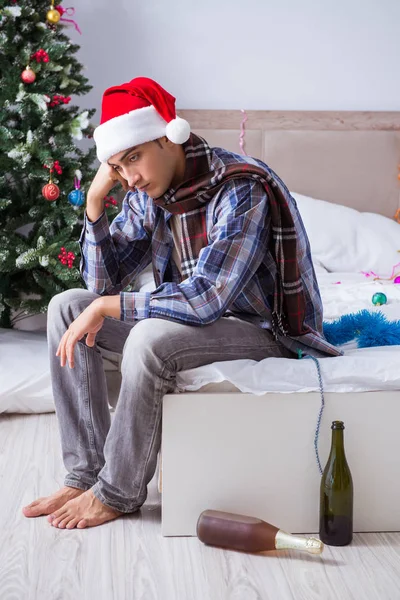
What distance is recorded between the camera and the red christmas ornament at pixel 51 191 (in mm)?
3033

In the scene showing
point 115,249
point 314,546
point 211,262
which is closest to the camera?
point 314,546

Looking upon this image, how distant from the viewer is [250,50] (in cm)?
390

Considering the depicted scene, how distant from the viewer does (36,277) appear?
3125 millimetres

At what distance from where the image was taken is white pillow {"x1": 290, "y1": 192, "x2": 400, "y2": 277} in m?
3.54

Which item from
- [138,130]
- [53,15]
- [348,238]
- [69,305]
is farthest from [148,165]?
[348,238]

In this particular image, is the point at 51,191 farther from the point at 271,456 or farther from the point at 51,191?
the point at 271,456

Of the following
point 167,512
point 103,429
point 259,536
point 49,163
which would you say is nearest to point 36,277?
point 49,163

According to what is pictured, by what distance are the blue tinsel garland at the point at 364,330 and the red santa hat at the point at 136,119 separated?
2.39ft

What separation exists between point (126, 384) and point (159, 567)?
1.36 feet

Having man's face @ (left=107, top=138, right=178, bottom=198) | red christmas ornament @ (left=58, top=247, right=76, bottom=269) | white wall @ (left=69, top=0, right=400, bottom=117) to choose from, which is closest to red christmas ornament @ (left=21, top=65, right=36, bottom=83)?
red christmas ornament @ (left=58, top=247, right=76, bottom=269)

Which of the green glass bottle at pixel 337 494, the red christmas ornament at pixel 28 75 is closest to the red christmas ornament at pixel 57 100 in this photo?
the red christmas ornament at pixel 28 75

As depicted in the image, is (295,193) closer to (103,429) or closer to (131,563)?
(103,429)

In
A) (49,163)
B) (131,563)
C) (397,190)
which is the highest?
(49,163)

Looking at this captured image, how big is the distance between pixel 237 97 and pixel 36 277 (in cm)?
144
